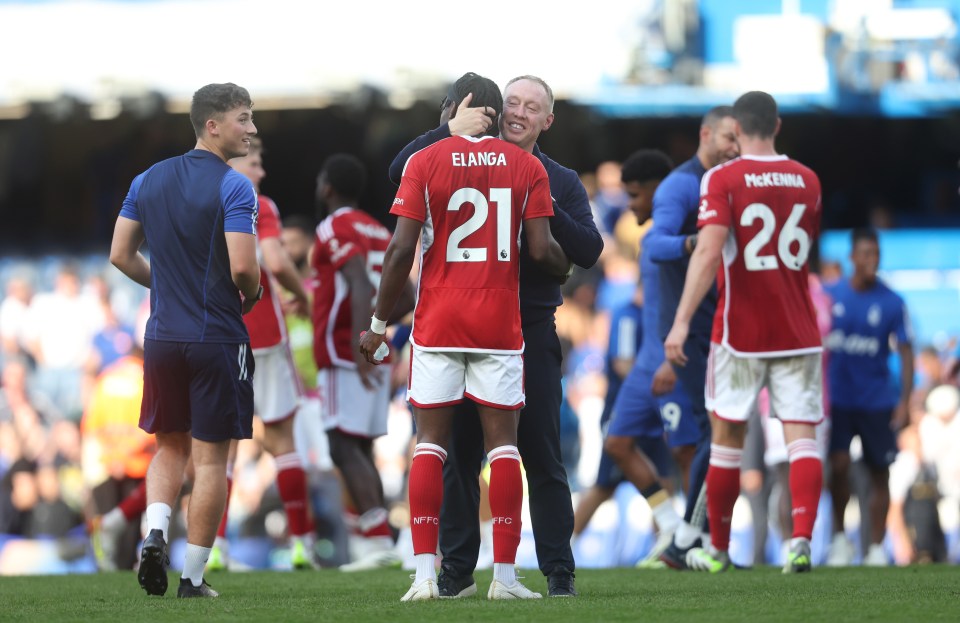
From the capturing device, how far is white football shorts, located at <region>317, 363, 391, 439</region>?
9836 mm

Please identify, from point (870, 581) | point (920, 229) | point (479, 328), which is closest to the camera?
point (479, 328)

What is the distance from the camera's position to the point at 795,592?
660 centimetres

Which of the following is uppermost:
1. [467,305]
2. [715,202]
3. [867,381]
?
[715,202]

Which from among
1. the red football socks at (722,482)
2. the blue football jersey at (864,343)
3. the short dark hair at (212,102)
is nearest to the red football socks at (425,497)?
the short dark hair at (212,102)

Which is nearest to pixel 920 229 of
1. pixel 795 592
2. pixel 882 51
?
pixel 882 51

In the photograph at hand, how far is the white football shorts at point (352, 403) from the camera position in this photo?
9.84 metres

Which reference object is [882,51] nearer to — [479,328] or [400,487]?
[400,487]

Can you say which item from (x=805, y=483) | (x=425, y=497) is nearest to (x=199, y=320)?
(x=425, y=497)

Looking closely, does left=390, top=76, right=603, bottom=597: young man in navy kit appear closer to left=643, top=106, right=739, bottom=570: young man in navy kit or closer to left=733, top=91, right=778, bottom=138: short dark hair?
left=733, top=91, right=778, bottom=138: short dark hair

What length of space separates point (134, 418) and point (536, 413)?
18.7ft

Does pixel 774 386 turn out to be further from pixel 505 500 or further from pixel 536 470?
pixel 505 500

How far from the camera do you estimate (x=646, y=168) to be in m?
9.34

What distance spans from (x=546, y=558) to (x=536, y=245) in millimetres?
1302

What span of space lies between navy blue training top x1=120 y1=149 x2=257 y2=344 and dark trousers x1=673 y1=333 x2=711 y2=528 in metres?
3.09
